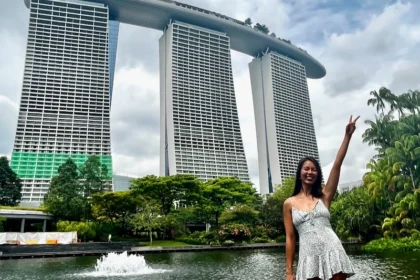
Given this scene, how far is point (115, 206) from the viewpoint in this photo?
122 feet

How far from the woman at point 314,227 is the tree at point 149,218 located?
32133 millimetres

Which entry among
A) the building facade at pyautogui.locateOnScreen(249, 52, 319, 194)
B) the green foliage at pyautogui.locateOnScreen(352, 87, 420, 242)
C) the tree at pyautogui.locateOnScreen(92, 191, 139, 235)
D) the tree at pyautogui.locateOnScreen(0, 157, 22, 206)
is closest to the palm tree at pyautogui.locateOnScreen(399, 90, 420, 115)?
the green foliage at pyautogui.locateOnScreen(352, 87, 420, 242)

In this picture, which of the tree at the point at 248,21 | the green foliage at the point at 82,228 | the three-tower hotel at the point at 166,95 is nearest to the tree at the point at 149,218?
the green foliage at the point at 82,228

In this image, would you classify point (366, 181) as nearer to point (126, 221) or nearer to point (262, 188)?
point (126, 221)

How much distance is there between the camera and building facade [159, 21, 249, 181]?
239 ft

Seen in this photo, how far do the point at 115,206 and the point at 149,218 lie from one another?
4494 mm

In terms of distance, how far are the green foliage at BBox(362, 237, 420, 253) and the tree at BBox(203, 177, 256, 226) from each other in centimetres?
1717

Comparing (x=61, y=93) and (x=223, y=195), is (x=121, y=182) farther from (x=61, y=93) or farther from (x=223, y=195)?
(x=223, y=195)

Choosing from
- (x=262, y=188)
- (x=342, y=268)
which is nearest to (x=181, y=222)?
(x=342, y=268)

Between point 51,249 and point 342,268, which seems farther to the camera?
point 51,249

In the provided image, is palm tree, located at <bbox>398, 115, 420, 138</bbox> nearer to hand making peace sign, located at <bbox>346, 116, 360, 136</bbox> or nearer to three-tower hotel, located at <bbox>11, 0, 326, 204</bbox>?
hand making peace sign, located at <bbox>346, 116, 360, 136</bbox>

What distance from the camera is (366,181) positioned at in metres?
28.6

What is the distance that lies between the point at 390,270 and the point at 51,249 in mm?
22995

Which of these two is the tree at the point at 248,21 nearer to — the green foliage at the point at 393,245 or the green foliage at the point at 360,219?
the green foliage at the point at 360,219
